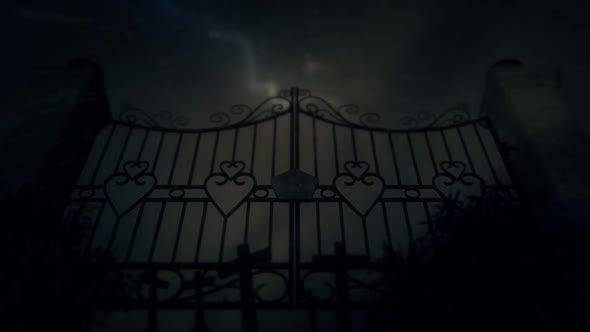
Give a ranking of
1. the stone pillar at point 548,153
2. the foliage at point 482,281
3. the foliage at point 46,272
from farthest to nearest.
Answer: the stone pillar at point 548,153 → the foliage at point 482,281 → the foliage at point 46,272

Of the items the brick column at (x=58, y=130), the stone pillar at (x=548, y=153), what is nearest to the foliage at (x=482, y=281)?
the stone pillar at (x=548, y=153)

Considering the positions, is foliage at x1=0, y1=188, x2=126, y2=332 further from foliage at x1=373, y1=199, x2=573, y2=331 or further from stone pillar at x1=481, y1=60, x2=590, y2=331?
stone pillar at x1=481, y1=60, x2=590, y2=331

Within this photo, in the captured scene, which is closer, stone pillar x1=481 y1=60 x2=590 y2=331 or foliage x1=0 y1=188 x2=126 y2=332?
foliage x1=0 y1=188 x2=126 y2=332

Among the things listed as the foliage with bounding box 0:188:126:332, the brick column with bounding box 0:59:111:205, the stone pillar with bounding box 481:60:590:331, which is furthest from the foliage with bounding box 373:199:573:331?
the brick column with bounding box 0:59:111:205

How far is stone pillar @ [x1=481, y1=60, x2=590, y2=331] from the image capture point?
348cm

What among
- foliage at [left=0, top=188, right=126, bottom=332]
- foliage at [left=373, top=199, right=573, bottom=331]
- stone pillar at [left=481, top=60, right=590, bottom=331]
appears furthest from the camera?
stone pillar at [left=481, top=60, right=590, bottom=331]

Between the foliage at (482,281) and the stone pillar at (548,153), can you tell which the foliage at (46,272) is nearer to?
the foliage at (482,281)

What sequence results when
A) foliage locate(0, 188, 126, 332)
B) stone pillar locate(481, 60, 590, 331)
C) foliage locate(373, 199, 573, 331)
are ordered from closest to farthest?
foliage locate(0, 188, 126, 332)
foliage locate(373, 199, 573, 331)
stone pillar locate(481, 60, 590, 331)

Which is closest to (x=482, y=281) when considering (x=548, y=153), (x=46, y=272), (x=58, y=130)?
(x=548, y=153)

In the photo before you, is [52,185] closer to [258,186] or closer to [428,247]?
[258,186]

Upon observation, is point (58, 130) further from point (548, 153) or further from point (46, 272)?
point (548, 153)

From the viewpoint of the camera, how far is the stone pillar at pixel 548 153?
348 centimetres

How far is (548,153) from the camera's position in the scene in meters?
A: 4.18

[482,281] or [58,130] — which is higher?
[58,130]
